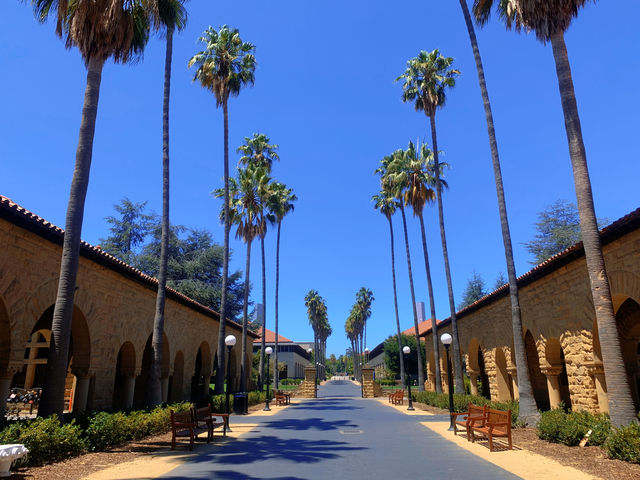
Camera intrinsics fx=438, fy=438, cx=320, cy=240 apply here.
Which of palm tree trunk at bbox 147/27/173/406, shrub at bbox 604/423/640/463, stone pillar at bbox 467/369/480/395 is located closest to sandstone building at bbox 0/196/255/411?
palm tree trunk at bbox 147/27/173/406

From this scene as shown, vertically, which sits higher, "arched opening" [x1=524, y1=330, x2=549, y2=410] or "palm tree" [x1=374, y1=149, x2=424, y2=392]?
"palm tree" [x1=374, y1=149, x2=424, y2=392]

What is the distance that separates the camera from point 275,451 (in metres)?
10.9

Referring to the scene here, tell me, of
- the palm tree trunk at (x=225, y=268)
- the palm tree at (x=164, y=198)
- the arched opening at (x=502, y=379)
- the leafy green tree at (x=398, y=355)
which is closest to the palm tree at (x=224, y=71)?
the palm tree trunk at (x=225, y=268)

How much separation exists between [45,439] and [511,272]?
1448 cm

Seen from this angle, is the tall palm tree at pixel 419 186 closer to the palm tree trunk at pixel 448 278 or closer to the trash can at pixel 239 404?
the palm tree trunk at pixel 448 278

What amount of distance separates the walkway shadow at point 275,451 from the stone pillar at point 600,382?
6.99 metres

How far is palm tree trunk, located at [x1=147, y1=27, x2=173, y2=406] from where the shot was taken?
50.8 feet

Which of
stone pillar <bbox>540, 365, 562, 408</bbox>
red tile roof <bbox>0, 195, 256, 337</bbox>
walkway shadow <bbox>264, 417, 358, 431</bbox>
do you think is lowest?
walkway shadow <bbox>264, 417, 358, 431</bbox>

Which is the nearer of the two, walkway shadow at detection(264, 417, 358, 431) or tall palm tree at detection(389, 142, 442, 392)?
walkway shadow at detection(264, 417, 358, 431)

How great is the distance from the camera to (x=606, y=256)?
1192 cm

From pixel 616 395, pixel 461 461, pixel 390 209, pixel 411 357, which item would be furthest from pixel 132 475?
pixel 411 357

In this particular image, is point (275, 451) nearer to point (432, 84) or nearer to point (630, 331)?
point (630, 331)

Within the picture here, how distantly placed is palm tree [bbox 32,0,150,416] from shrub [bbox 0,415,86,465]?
Answer: 60 centimetres

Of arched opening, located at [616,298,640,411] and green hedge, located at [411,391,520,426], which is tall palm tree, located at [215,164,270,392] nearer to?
green hedge, located at [411,391,520,426]
